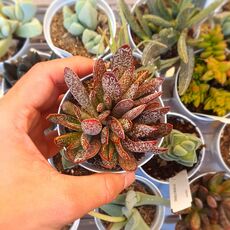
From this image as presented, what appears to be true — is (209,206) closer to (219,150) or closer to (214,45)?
(219,150)

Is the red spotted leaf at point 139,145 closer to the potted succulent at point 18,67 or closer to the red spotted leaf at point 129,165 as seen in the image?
the red spotted leaf at point 129,165

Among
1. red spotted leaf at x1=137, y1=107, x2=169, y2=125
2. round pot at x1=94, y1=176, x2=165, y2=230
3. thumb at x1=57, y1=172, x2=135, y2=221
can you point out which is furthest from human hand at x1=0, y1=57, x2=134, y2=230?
round pot at x1=94, y1=176, x2=165, y2=230

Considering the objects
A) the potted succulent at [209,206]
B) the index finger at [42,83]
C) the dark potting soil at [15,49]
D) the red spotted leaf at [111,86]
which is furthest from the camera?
the dark potting soil at [15,49]

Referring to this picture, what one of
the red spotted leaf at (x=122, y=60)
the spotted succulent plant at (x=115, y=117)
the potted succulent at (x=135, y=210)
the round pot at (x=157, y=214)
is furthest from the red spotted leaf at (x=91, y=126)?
the round pot at (x=157, y=214)

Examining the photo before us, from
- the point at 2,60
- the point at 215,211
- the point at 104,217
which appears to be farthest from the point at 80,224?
the point at 2,60

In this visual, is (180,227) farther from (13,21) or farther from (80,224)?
(13,21)
